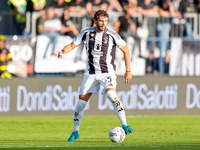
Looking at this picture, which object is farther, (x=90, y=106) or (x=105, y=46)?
(x=90, y=106)

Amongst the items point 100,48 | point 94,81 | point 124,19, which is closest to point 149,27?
point 124,19

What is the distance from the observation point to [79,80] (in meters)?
15.3

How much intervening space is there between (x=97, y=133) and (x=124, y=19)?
237 inches

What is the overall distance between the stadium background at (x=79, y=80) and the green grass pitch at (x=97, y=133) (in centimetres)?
56

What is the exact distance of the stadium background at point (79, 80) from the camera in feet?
48.9

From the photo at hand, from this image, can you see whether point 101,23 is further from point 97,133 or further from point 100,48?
point 97,133

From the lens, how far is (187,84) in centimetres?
1569

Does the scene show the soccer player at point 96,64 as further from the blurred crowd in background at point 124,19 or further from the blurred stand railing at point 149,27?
the blurred stand railing at point 149,27

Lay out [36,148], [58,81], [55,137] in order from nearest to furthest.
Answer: [36,148] < [55,137] < [58,81]

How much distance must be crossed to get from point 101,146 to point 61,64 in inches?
290

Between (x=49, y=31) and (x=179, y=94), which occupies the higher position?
(x=49, y=31)

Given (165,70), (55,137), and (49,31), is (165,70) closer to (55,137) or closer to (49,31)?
(49,31)

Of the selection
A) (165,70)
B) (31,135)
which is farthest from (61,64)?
(31,135)

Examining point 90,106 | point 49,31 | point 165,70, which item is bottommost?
point 90,106
